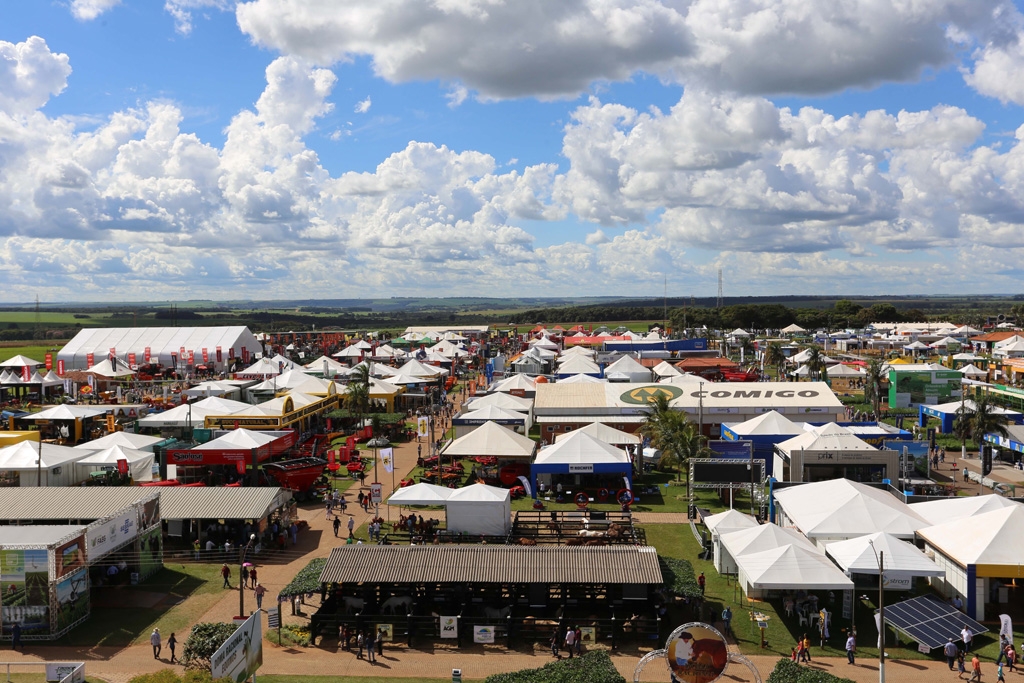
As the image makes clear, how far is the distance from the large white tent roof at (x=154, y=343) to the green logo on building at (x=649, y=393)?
56.1 m

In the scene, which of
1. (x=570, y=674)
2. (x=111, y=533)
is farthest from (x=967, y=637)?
(x=111, y=533)

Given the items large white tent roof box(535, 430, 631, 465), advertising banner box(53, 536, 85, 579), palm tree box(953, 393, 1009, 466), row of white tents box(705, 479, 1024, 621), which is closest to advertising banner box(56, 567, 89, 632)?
advertising banner box(53, 536, 85, 579)

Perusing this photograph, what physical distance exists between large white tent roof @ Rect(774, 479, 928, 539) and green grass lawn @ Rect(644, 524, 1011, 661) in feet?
6.21

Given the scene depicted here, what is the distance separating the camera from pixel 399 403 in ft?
201

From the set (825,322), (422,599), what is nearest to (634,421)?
(422,599)

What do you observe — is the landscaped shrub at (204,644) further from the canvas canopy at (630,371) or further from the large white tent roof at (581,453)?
the canvas canopy at (630,371)

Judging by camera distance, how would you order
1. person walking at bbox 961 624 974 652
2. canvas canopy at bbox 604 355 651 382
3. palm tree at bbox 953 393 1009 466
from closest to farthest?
person walking at bbox 961 624 974 652, palm tree at bbox 953 393 1009 466, canvas canopy at bbox 604 355 651 382

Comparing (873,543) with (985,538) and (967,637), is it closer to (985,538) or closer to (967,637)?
(985,538)

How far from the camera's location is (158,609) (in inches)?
883

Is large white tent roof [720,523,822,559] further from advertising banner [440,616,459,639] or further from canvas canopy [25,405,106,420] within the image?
canvas canopy [25,405,106,420]

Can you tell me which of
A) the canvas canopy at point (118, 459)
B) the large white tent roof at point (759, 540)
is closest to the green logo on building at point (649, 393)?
the large white tent roof at point (759, 540)

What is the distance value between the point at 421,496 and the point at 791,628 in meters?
13.4

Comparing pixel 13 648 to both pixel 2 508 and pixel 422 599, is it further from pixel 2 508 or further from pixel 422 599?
pixel 422 599

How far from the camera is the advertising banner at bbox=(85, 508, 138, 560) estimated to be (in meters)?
22.4
